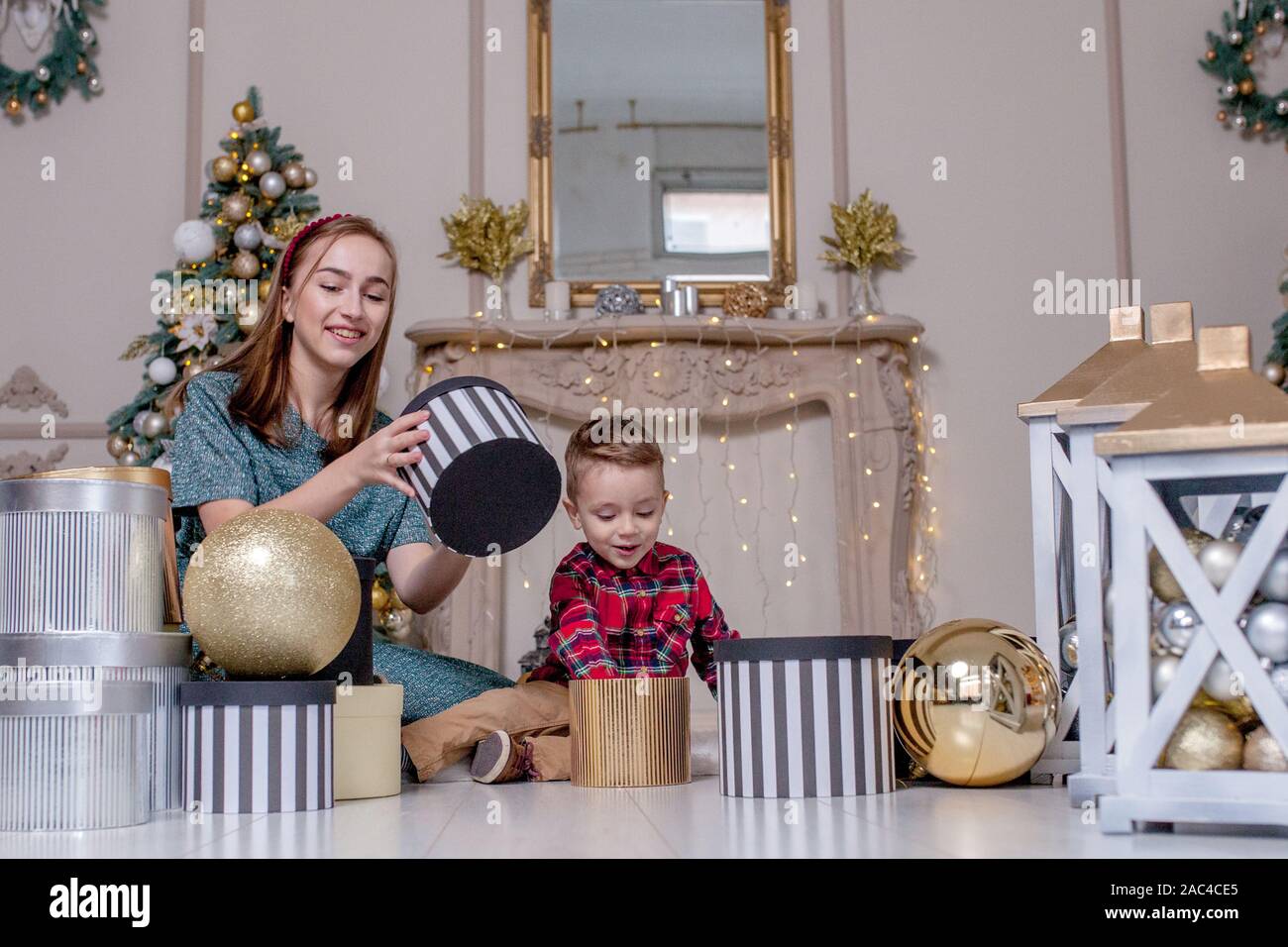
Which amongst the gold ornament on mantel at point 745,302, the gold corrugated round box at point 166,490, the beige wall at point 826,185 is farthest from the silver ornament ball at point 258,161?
the gold corrugated round box at point 166,490

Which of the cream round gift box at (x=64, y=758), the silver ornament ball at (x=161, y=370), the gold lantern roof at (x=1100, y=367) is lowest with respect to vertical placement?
the cream round gift box at (x=64, y=758)

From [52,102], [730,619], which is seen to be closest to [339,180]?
[52,102]

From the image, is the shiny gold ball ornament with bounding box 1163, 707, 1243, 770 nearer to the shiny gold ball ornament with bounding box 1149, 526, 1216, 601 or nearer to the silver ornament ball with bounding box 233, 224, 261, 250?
the shiny gold ball ornament with bounding box 1149, 526, 1216, 601

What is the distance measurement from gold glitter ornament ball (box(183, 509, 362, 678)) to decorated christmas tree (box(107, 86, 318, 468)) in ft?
8.63

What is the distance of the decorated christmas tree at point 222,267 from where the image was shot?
4.06 meters

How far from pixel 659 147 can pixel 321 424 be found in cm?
270

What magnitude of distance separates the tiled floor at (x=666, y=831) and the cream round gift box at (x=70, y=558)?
0.76 ft

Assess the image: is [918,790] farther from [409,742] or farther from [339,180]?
[339,180]

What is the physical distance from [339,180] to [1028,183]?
252 cm

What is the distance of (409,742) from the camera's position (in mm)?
1888

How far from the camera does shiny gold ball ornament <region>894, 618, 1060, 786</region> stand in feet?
5.16

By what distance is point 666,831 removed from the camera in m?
1.28

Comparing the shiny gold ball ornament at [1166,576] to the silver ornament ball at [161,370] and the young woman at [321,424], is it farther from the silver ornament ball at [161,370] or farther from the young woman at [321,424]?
the silver ornament ball at [161,370]

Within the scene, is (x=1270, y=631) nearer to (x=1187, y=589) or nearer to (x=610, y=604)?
(x=1187, y=589)
